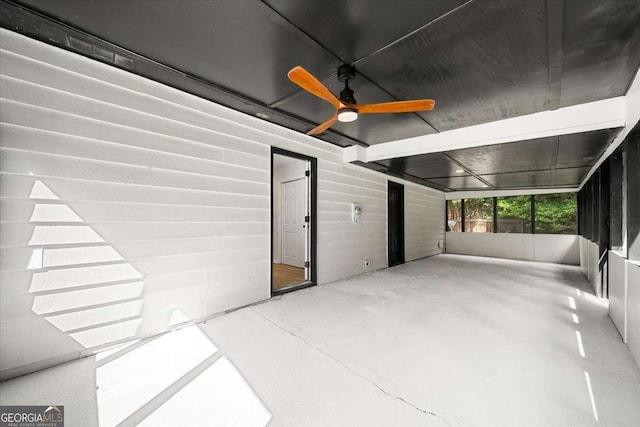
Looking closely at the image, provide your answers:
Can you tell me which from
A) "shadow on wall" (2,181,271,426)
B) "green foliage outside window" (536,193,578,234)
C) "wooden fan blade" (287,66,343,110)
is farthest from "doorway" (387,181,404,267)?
"green foliage outside window" (536,193,578,234)

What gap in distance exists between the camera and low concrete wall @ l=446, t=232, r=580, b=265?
7.47 meters

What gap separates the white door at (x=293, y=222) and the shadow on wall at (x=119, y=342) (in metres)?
3.78

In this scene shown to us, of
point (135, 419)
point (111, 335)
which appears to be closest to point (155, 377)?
point (135, 419)

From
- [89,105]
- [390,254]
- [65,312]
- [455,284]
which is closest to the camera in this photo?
[65,312]

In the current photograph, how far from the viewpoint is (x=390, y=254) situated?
6570 mm

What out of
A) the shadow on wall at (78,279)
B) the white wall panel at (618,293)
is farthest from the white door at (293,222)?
the white wall panel at (618,293)

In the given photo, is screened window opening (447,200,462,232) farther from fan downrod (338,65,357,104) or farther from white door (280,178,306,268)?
fan downrod (338,65,357,104)

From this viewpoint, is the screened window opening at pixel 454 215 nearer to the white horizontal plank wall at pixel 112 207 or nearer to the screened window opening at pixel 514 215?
the screened window opening at pixel 514 215

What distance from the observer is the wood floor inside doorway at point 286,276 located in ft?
14.7

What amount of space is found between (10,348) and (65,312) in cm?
35

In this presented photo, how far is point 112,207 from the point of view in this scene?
2.35 m

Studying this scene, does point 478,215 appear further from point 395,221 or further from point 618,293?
point 618,293

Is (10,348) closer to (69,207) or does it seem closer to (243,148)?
(69,207)

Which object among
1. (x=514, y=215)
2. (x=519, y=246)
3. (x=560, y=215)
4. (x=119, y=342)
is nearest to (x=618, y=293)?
(x=119, y=342)
